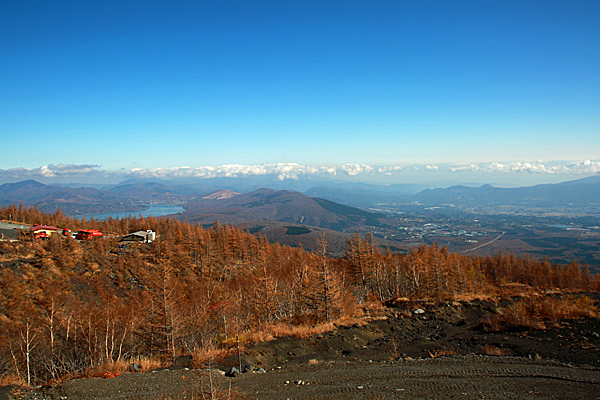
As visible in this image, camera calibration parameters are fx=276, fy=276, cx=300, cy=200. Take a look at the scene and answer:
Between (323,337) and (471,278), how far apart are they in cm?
4723

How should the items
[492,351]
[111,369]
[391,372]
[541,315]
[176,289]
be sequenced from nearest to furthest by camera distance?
[391,372]
[111,369]
[492,351]
[541,315]
[176,289]

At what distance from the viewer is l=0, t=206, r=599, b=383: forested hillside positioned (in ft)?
50.5

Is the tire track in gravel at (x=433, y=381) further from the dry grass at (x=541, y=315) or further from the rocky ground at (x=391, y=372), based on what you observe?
the dry grass at (x=541, y=315)

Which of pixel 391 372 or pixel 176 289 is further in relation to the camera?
pixel 176 289

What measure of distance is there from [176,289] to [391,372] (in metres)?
26.4

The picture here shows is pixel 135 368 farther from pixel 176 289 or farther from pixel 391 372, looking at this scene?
Result: pixel 176 289

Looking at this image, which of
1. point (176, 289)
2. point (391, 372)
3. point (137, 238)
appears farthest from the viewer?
point (137, 238)

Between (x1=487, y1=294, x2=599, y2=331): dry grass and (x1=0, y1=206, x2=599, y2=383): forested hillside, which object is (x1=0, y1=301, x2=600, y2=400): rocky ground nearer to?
(x1=487, y1=294, x2=599, y2=331): dry grass

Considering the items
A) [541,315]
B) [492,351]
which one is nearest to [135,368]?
[492,351]

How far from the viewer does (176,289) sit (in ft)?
101

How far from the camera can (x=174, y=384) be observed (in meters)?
10.1

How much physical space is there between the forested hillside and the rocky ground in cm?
251

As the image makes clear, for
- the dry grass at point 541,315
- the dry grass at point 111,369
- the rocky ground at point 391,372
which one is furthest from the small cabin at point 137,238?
the dry grass at point 541,315

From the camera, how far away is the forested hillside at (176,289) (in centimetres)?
1538
